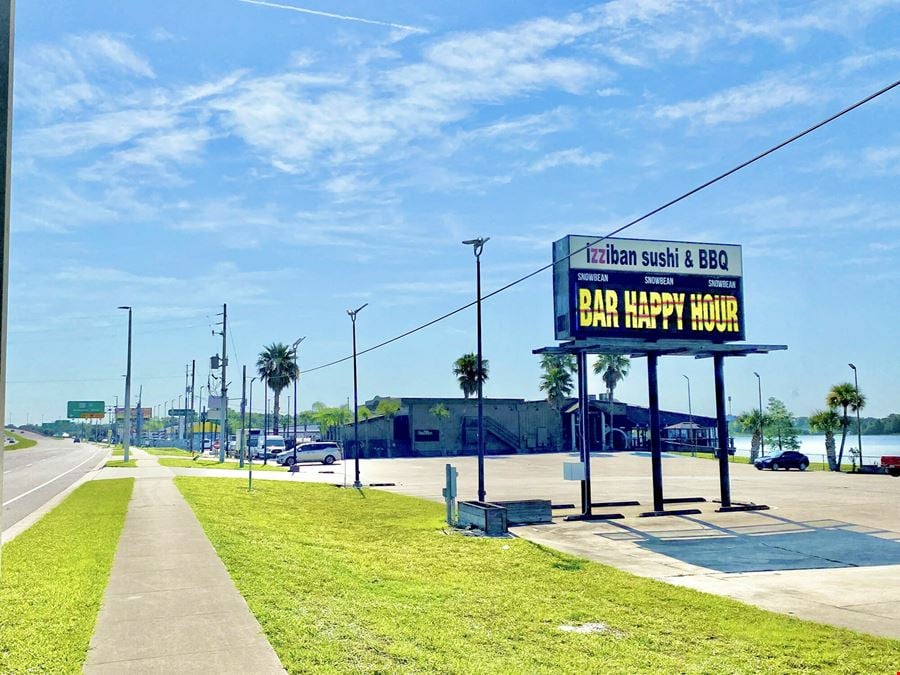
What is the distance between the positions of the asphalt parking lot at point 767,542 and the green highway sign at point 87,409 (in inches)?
5630

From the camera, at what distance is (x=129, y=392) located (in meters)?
53.5

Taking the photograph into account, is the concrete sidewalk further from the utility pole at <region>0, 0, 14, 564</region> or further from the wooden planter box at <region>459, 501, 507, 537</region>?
the wooden planter box at <region>459, 501, 507, 537</region>

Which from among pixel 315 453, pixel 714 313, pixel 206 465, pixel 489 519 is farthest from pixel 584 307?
pixel 315 453

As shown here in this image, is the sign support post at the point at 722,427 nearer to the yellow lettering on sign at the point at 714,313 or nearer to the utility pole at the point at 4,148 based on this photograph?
the yellow lettering on sign at the point at 714,313

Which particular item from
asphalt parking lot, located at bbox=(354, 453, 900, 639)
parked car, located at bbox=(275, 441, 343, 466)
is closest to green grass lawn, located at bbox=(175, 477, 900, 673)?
asphalt parking lot, located at bbox=(354, 453, 900, 639)

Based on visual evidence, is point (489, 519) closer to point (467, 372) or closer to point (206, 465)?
point (206, 465)

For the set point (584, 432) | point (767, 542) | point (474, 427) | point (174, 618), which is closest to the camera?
point (174, 618)

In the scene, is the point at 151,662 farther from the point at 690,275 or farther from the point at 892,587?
the point at 690,275

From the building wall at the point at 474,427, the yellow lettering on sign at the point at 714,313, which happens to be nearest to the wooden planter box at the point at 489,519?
the yellow lettering on sign at the point at 714,313

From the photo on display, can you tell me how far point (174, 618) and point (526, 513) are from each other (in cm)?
1539

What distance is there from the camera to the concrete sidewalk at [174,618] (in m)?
7.83

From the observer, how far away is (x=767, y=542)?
19.5 m

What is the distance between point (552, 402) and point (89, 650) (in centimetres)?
8543

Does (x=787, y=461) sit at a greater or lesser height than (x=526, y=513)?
lesser
